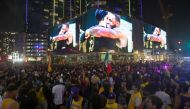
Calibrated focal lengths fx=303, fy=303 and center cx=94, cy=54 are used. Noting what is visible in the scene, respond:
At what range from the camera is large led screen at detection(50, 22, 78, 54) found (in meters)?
108

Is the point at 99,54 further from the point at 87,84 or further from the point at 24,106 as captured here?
the point at 24,106

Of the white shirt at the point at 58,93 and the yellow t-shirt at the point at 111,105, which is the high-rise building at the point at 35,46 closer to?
the white shirt at the point at 58,93

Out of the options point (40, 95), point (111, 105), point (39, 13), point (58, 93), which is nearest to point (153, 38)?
point (39, 13)

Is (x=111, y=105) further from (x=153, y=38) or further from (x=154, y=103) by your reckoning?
(x=153, y=38)

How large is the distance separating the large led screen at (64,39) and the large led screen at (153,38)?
30560mm

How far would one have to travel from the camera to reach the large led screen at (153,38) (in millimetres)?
123875

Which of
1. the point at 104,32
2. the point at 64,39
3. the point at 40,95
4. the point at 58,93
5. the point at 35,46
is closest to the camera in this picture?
the point at 40,95

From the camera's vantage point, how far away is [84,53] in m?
93.7

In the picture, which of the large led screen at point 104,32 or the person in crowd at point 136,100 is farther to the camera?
the large led screen at point 104,32

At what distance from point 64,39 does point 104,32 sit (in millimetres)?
35302

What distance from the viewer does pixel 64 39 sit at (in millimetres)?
116250

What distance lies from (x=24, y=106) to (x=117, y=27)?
81620 millimetres

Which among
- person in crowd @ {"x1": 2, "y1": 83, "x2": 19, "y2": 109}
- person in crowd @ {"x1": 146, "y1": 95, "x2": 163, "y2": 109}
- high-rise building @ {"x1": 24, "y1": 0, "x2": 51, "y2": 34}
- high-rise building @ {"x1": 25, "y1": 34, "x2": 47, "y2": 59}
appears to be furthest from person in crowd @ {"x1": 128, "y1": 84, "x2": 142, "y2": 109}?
high-rise building @ {"x1": 24, "y1": 0, "x2": 51, "y2": 34}

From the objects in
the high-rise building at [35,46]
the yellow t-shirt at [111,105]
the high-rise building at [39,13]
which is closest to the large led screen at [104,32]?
the yellow t-shirt at [111,105]
